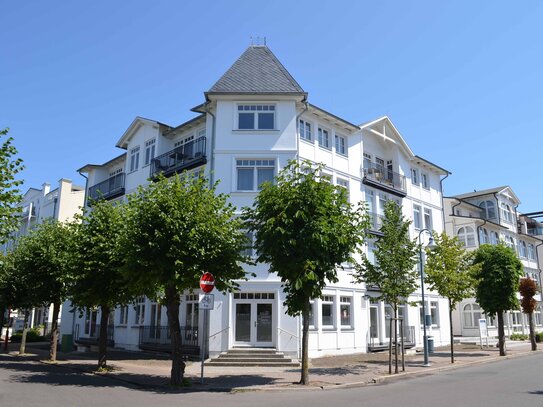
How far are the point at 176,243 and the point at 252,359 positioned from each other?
8.53 meters

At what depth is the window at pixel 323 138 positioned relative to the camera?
86.8 feet

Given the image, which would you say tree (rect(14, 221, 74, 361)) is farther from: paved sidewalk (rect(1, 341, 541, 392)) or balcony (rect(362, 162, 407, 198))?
balcony (rect(362, 162, 407, 198))

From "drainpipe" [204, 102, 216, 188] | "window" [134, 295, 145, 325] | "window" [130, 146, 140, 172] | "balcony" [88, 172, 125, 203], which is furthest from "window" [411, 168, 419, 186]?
"balcony" [88, 172, 125, 203]

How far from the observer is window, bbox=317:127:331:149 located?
2645 centimetres

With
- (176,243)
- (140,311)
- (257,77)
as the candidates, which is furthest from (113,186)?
(176,243)

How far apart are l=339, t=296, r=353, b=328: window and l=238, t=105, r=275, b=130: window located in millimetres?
10081

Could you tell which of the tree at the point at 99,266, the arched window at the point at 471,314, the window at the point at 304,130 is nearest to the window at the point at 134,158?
the window at the point at 304,130

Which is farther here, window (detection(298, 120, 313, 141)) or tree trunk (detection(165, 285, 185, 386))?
window (detection(298, 120, 313, 141))

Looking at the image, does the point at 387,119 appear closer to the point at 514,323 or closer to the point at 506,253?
the point at 506,253

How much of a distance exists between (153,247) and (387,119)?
21.3 metres

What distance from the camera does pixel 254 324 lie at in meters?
22.4

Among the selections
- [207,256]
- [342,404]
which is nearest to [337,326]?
[207,256]

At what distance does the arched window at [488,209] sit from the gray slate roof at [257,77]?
30.8 meters

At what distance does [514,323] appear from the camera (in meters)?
47.5
